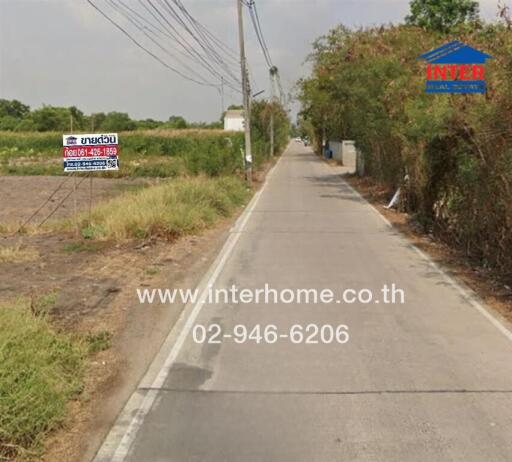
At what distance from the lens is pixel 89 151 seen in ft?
42.9

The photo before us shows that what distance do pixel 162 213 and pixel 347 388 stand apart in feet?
28.6

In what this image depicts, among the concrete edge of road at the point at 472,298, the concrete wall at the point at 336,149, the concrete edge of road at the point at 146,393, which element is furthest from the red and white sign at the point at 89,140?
the concrete wall at the point at 336,149

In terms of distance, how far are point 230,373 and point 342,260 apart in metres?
5.53

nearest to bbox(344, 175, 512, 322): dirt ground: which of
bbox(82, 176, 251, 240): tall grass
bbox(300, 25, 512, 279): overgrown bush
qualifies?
bbox(300, 25, 512, 279): overgrown bush

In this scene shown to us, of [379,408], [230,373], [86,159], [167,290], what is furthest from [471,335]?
[86,159]

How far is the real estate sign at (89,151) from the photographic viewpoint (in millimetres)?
13000

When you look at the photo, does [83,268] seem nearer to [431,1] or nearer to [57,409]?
[57,409]

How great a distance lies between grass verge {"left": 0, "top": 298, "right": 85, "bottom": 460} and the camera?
4.03m

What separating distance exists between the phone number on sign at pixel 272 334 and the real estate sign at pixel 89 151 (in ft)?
23.3

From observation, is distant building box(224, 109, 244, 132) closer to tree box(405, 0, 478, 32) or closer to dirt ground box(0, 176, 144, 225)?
tree box(405, 0, 478, 32)

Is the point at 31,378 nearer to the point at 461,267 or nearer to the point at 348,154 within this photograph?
the point at 461,267

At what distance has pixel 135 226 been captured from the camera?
1261cm

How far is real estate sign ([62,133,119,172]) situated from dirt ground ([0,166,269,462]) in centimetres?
161

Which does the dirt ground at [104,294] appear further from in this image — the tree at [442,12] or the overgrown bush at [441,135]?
the tree at [442,12]
